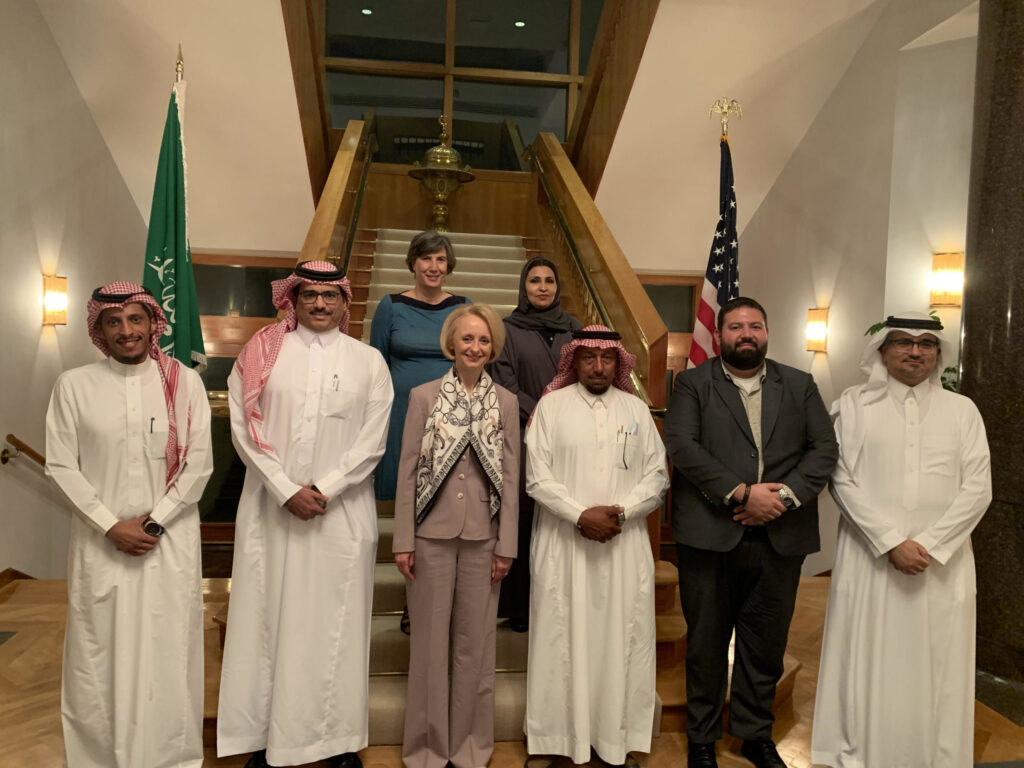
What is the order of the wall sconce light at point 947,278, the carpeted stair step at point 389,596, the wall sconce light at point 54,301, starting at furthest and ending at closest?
the wall sconce light at point 54,301 → the wall sconce light at point 947,278 → the carpeted stair step at point 389,596

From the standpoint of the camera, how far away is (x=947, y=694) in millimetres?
2838

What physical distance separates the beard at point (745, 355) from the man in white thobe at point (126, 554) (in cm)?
192

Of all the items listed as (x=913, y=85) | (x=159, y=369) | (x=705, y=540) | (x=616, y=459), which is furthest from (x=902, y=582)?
(x=913, y=85)

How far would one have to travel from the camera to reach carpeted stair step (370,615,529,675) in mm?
3264

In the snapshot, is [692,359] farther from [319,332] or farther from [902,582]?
[319,332]

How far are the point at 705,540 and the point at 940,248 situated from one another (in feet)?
13.1

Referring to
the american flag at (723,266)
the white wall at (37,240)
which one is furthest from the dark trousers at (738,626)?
the white wall at (37,240)

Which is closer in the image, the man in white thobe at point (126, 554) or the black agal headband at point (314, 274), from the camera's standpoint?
the man in white thobe at point (126, 554)

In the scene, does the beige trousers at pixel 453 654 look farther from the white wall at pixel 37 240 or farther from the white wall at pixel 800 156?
the white wall at pixel 800 156

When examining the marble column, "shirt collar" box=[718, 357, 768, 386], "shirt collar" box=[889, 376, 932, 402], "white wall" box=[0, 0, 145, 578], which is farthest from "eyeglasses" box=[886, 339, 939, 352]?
"white wall" box=[0, 0, 145, 578]

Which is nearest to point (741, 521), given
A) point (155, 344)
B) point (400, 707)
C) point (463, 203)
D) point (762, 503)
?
point (762, 503)

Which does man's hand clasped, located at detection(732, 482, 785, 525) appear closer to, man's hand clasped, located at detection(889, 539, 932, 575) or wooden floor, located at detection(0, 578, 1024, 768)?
man's hand clasped, located at detection(889, 539, 932, 575)

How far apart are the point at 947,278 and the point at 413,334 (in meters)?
4.14

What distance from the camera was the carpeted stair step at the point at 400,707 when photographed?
10.0 feet
